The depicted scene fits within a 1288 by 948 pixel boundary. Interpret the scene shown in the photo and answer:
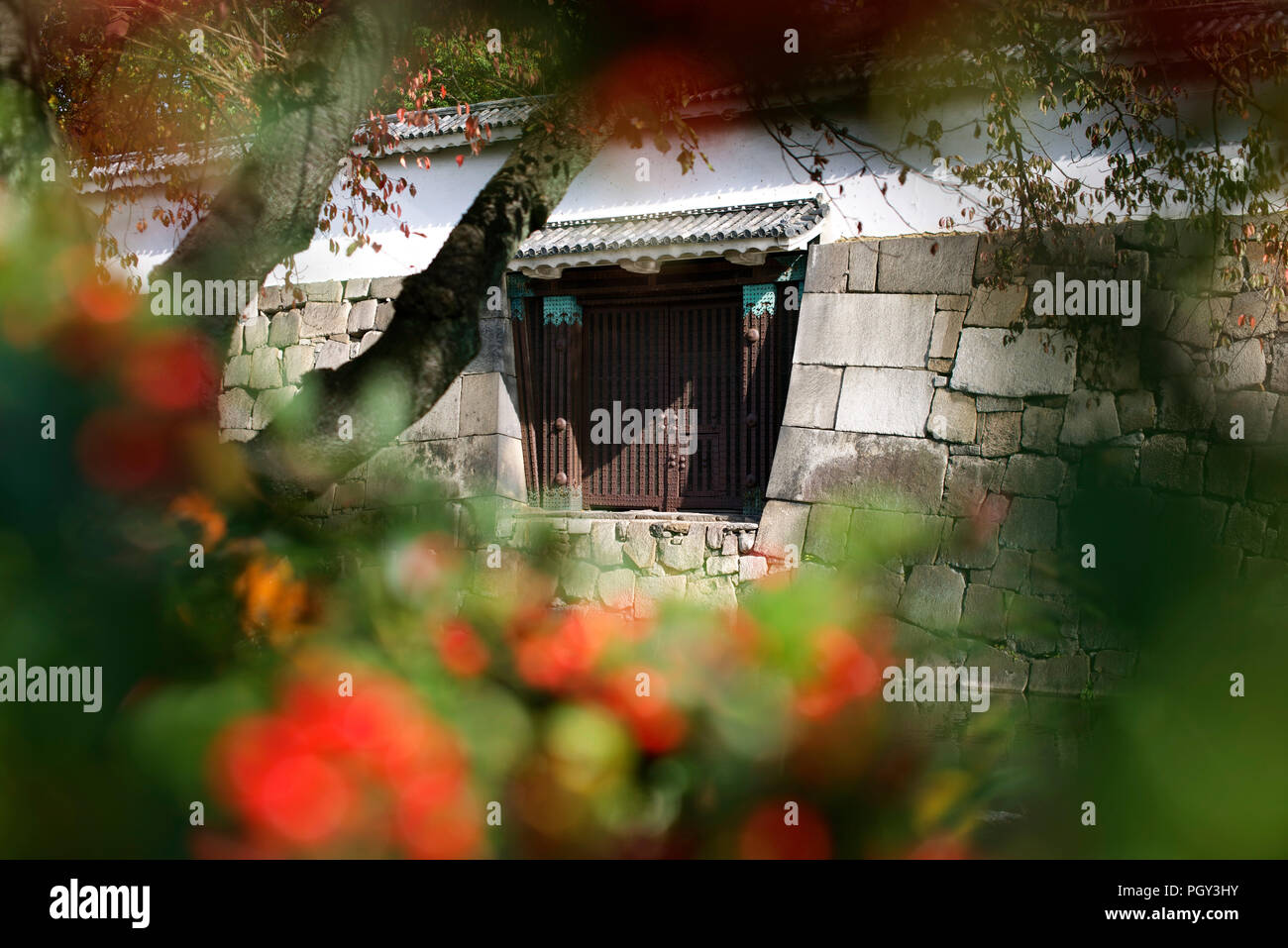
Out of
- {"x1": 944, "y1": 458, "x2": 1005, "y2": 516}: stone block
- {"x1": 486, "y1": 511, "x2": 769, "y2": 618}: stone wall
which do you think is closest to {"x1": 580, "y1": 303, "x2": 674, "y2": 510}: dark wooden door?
{"x1": 486, "y1": 511, "x2": 769, "y2": 618}: stone wall

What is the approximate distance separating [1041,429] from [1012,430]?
7.1 inches

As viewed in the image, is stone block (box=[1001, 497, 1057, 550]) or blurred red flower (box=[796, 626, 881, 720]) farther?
stone block (box=[1001, 497, 1057, 550])

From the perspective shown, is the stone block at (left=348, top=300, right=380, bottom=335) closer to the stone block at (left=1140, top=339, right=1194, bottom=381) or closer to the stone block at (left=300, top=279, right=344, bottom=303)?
the stone block at (left=300, top=279, right=344, bottom=303)

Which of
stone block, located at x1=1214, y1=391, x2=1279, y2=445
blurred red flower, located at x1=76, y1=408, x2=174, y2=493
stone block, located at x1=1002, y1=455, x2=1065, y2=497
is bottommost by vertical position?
blurred red flower, located at x1=76, y1=408, x2=174, y2=493

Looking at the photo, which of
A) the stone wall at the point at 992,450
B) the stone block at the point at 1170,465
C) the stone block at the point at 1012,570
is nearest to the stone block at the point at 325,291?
the stone wall at the point at 992,450

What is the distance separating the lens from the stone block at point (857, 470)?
21.1 feet

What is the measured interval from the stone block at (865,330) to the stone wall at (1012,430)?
0.04 feet

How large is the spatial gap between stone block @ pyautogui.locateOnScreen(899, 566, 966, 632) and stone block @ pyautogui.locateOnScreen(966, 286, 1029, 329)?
65.8 inches

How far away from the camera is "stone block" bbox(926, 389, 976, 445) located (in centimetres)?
641

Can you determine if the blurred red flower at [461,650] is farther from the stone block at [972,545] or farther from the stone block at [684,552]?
the stone block at [972,545]

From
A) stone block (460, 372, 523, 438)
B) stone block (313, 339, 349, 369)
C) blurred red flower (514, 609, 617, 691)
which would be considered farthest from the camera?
stone block (313, 339, 349, 369)

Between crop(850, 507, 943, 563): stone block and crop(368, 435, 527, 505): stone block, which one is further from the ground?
crop(368, 435, 527, 505): stone block

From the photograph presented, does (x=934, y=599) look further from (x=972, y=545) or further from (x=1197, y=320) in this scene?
(x=1197, y=320)
